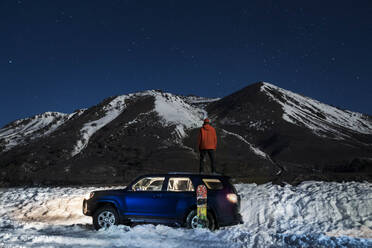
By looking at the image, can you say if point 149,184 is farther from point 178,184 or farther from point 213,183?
point 213,183

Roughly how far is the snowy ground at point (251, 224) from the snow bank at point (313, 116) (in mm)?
111749

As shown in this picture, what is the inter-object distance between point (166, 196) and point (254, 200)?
14.4ft

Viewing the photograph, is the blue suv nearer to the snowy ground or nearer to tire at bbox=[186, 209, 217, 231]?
tire at bbox=[186, 209, 217, 231]

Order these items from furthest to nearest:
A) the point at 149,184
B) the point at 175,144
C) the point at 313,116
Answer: the point at 313,116
the point at 175,144
the point at 149,184

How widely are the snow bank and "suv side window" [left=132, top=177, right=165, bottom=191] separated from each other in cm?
11531

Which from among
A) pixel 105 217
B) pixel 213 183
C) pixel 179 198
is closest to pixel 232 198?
pixel 213 183

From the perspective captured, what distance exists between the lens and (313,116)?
14312cm

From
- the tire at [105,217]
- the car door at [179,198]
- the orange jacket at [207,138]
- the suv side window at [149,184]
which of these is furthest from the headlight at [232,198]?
the orange jacket at [207,138]

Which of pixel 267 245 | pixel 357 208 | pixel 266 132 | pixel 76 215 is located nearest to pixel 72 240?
pixel 267 245

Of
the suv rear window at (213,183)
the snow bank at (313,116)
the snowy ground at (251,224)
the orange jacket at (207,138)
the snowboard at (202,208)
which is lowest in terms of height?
the snowy ground at (251,224)

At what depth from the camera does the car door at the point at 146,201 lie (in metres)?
9.39

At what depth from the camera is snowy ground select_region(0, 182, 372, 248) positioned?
7809 millimetres

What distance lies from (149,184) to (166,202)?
108cm

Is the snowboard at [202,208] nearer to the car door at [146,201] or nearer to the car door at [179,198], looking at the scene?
the car door at [179,198]
